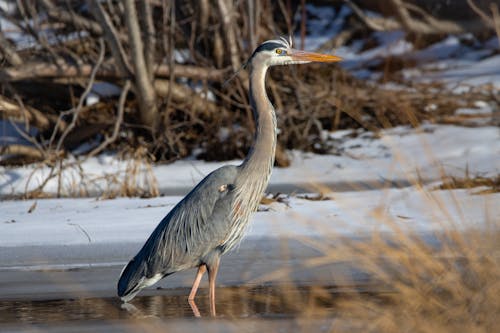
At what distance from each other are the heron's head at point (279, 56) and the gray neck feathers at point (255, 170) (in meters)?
0.23

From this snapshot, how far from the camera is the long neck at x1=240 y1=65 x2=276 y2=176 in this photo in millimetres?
5441

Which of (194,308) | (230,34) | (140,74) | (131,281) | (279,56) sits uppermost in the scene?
(230,34)

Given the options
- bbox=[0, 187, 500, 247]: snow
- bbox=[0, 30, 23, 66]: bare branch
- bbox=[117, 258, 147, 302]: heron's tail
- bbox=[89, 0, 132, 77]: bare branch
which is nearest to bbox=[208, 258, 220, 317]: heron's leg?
bbox=[117, 258, 147, 302]: heron's tail

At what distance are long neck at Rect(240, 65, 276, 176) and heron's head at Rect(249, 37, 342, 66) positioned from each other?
0.17 metres

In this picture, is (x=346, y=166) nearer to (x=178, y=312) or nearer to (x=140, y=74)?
(x=140, y=74)

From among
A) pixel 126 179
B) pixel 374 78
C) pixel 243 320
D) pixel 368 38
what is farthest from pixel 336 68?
pixel 243 320

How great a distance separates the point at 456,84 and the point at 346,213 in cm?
535

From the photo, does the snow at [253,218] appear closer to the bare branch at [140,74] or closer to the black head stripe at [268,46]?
the black head stripe at [268,46]

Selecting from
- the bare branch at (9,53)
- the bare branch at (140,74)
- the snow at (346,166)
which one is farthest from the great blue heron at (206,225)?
the bare branch at (9,53)

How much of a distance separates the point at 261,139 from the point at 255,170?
0.65 feet

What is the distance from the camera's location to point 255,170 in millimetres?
5430

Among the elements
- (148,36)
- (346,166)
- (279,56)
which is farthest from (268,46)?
(148,36)

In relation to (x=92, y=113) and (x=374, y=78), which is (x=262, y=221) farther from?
(x=374, y=78)

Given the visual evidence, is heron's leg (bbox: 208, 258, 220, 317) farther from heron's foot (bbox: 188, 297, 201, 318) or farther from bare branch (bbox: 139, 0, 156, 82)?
bare branch (bbox: 139, 0, 156, 82)
